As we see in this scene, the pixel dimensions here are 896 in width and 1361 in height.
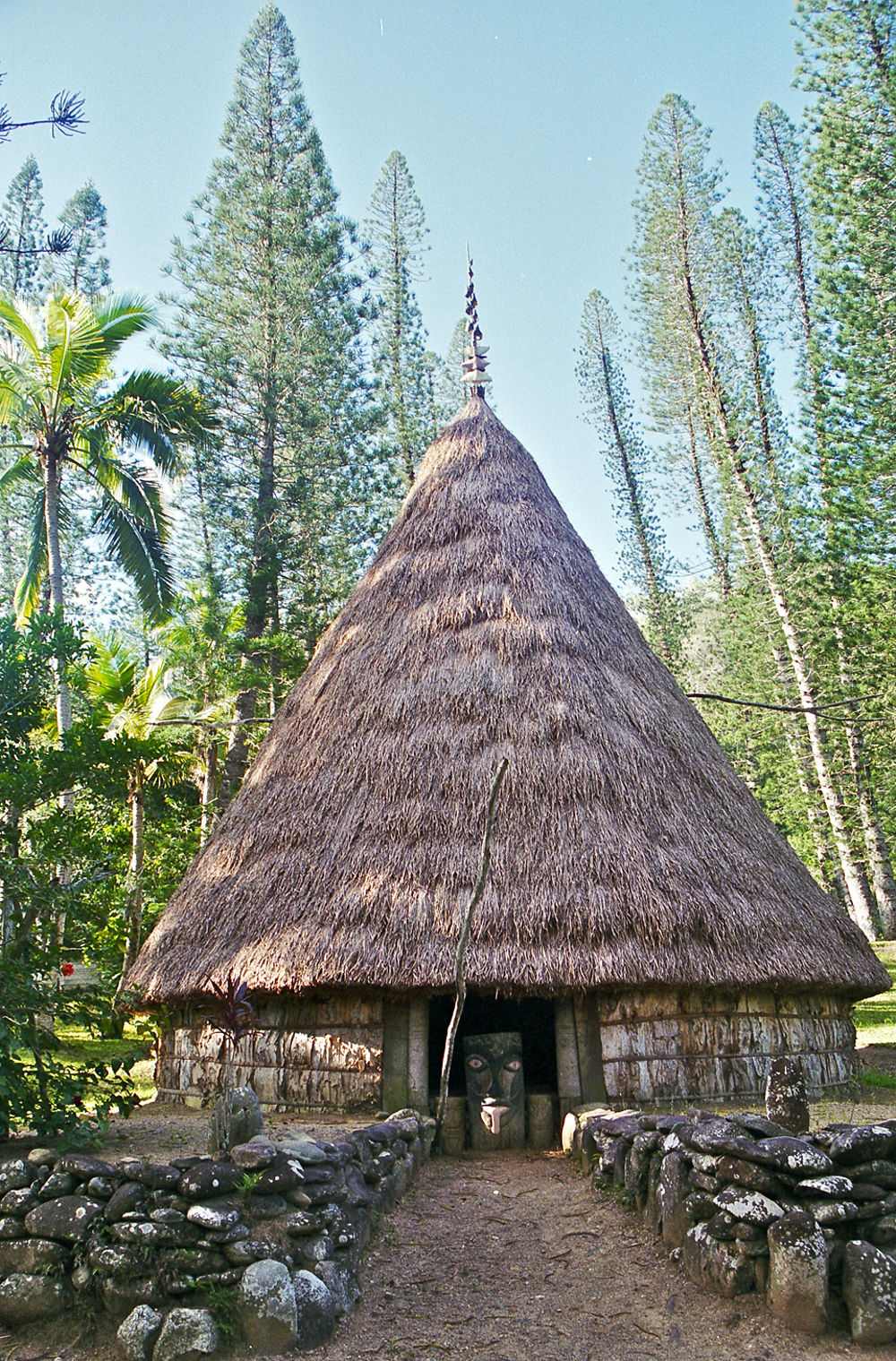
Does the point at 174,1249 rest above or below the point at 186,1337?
above

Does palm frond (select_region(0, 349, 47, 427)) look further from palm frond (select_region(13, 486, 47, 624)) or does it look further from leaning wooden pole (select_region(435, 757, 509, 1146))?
leaning wooden pole (select_region(435, 757, 509, 1146))

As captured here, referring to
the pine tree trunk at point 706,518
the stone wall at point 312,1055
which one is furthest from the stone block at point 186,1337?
the pine tree trunk at point 706,518

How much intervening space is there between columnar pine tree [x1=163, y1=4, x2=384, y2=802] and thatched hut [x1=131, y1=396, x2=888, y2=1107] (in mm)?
10048

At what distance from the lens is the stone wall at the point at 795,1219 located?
376cm

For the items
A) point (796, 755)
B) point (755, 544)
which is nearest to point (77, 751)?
point (755, 544)

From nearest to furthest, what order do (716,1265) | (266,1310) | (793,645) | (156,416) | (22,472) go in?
(266,1310) → (716,1265) → (156,416) → (22,472) → (793,645)

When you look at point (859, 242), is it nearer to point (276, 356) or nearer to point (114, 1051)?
point (276, 356)

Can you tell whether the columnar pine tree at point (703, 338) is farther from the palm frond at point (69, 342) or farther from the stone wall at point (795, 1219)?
the stone wall at point (795, 1219)

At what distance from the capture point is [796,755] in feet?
67.2

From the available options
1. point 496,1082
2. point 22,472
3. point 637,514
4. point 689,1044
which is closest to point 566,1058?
point 496,1082

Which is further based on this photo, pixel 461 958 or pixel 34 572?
pixel 34 572

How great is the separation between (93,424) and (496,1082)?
12.8 metres

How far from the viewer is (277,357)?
19953 millimetres

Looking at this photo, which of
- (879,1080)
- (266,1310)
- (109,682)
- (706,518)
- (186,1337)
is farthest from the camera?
(706,518)
